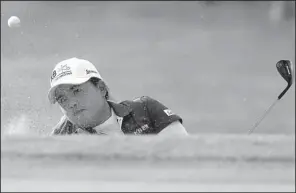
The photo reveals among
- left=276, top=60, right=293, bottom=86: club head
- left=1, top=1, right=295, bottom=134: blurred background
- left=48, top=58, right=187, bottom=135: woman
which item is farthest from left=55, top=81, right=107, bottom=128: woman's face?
left=1, top=1, right=295, bottom=134: blurred background

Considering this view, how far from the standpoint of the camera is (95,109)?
46.3 inches

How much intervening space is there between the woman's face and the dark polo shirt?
0.02 m

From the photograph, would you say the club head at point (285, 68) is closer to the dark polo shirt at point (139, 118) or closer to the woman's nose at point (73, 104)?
the dark polo shirt at point (139, 118)

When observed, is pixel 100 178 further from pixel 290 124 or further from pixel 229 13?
pixel 229 13

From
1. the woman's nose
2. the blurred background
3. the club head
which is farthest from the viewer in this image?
the blurred background

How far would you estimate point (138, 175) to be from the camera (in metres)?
0.52

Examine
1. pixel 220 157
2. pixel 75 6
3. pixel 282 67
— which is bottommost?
pixel 220 157

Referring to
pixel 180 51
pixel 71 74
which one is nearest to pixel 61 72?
pixel 71 74

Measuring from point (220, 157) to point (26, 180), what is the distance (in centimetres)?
15

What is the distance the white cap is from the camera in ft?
3.86

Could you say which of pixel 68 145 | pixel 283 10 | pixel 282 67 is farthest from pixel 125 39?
pixel 68 145

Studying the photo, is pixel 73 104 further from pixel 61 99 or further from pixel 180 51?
pixel 180 51

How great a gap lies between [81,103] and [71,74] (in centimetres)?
6

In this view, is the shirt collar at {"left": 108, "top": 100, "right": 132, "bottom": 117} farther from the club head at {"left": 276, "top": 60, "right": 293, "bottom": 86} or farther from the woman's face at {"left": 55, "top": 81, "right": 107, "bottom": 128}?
the club head at {"left": 276, "top": 60, "right": 293, "bottom": 86}
